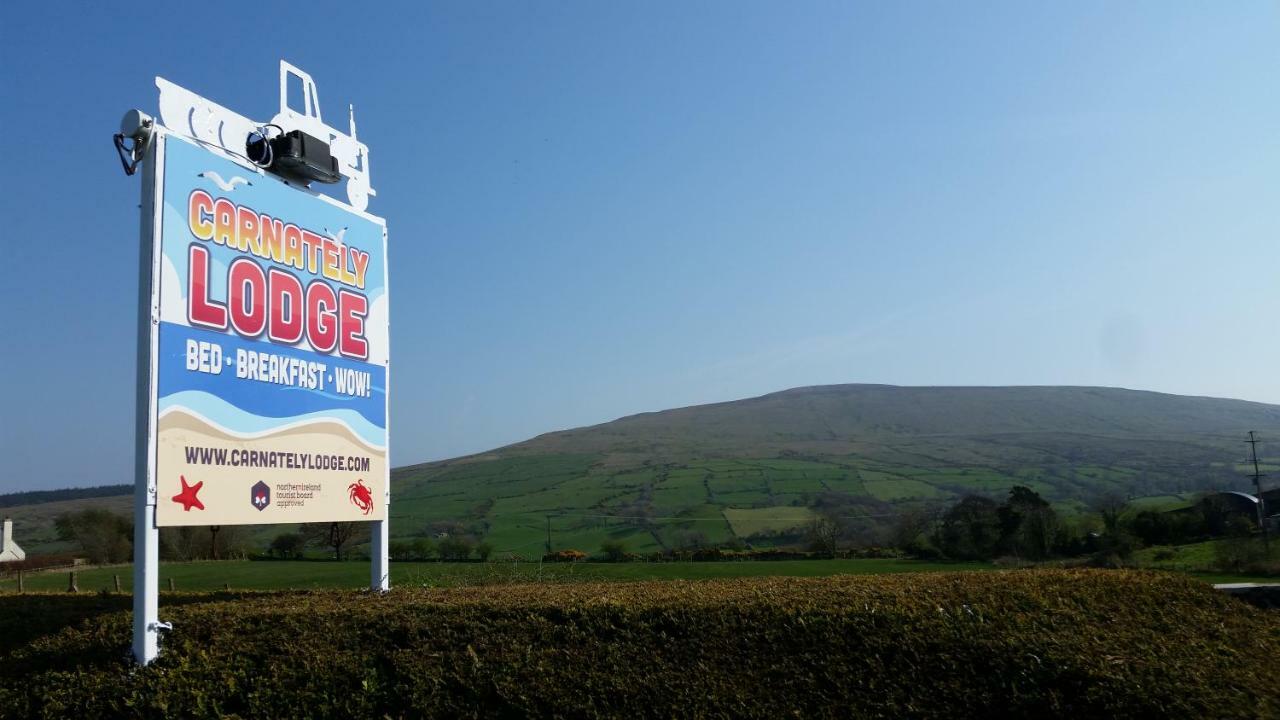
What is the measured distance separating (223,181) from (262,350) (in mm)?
1854

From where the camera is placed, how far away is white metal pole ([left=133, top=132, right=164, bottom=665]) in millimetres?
7957

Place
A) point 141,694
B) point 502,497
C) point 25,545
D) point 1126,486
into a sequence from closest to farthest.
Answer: point 141,694
point 25,545
point 502,497
point 1126,486

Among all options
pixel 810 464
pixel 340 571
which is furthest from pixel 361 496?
pixel 810 464

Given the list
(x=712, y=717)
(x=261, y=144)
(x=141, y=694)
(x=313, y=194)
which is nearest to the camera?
(x=712, y=717)

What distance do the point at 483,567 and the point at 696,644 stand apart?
9.20 metres

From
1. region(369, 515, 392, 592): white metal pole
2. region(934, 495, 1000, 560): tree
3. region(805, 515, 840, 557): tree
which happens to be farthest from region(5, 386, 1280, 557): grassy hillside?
region(369, 515, 392, 592): white metal pole

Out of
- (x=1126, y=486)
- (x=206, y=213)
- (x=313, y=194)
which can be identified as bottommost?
(x=1126, y=486)

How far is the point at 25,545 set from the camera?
73.8 meters

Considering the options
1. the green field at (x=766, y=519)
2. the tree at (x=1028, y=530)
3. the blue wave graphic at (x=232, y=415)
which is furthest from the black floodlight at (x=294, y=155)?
the green field at (x=766, y=519)

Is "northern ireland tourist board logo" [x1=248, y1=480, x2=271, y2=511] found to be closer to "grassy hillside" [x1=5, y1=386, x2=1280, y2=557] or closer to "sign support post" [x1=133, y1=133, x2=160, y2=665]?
"sign support post" [x1=133, y1=133, x2=160, y2=665]

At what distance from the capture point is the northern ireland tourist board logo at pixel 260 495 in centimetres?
916

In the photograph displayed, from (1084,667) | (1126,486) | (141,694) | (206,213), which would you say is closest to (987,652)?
(1084,667)

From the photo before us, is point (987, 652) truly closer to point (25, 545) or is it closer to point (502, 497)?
point (25, 545)

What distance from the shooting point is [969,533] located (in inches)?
1984
